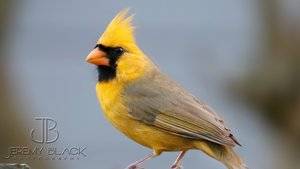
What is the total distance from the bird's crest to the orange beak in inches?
2.3

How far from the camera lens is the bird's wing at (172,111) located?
697 centimetres

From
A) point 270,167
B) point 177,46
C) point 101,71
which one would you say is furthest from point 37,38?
point 101,71

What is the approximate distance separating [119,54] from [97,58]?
127 mm

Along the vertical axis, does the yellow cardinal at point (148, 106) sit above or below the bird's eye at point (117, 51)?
below

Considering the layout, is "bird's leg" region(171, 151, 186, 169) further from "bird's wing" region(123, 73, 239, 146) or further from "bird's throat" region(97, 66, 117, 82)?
"bird's throat" region(97, 66, 117, 82)

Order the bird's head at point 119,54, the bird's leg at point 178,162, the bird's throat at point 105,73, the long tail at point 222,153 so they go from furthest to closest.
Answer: the bird's throat at point 105,73 < the bird's head at point 119,54 < the long tail at point 222,153 < the bird's leg at point 178,162

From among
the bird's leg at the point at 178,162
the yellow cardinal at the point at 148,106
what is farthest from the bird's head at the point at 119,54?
the bird's leg at the point at 178,162

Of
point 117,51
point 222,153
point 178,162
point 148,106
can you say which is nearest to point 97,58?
point 117,51

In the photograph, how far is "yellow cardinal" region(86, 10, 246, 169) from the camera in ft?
22.9

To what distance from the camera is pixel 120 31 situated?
23.2 ft

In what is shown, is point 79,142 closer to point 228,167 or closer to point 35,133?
point 35,133

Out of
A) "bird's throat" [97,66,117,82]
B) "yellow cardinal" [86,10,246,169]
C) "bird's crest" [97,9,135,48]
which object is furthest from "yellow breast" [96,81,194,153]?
"bird's crest" [97,9,135,48]

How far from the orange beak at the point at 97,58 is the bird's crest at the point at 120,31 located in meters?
0.06

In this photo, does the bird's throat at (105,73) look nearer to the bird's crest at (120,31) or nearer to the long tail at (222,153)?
the bird's crest at (120,31)
